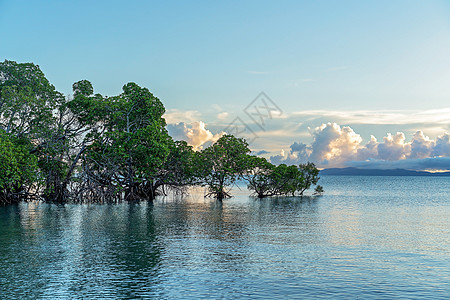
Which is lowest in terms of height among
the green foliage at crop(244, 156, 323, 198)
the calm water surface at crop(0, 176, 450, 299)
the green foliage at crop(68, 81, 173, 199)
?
the calm water surface at crop(0, 176, 450, 299)

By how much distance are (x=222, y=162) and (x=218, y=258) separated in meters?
52.2

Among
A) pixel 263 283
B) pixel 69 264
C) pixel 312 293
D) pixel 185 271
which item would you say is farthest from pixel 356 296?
pixel 69 264

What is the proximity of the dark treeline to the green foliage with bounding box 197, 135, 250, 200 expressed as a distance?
10.6 feet

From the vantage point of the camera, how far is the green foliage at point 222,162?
78.4 meters

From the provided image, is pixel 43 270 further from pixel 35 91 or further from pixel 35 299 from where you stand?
pixel 35 91

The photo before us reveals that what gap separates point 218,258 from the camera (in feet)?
90.2

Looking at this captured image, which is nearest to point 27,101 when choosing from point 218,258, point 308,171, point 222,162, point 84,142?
point 84,142

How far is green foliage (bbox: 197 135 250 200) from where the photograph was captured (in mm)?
78438

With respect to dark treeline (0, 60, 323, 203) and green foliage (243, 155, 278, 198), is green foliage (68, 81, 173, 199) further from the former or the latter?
green foliage (243, 155, 278, 198)

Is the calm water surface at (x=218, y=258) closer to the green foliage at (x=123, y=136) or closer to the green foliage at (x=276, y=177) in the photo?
the green foliage at (x=123, y=136)

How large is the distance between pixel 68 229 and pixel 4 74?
3751cm

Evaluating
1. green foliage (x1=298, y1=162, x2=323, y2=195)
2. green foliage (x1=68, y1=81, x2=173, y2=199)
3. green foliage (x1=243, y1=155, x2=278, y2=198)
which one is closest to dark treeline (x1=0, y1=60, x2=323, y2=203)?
green foliage (x1=68, y1=81, x2=173, y2=199)

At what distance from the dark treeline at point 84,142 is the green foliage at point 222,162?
3229 millimetres

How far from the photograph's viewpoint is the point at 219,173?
79.9 m
